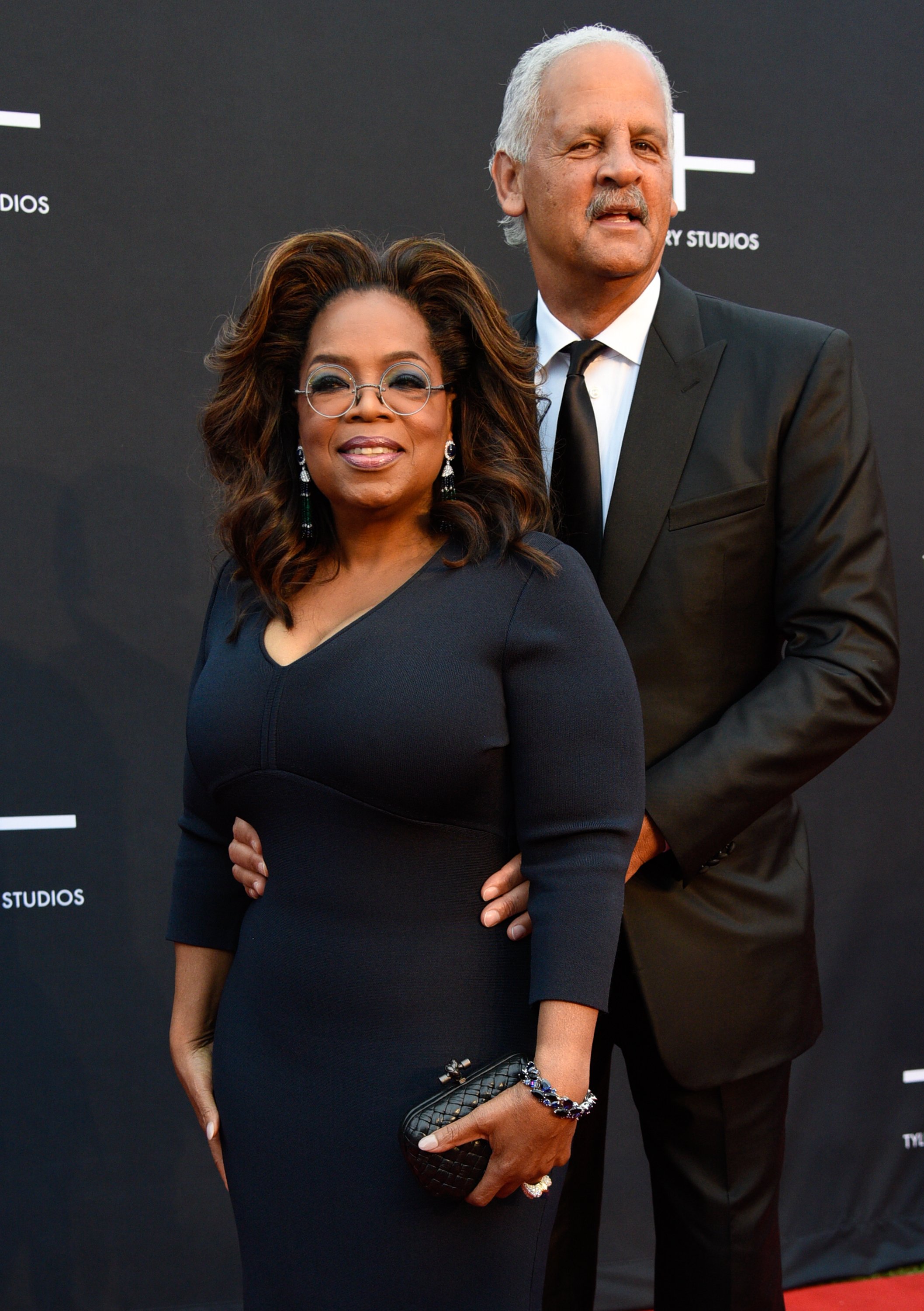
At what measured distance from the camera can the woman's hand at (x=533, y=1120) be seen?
1230 millimetres

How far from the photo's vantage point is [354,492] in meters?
1.37

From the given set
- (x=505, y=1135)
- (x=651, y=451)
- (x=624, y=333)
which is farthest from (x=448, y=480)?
(x=505, y=1135)

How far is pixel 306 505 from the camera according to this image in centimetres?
148

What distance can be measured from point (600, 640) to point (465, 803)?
Answer: 0.73 ft

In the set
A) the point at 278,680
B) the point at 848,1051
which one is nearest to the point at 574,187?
the point at 278,680

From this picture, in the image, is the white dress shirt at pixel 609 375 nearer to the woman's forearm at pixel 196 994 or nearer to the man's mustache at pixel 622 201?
the man's mustache at pixel 622 201

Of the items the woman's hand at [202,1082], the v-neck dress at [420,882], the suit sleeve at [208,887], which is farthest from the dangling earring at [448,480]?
the woman's hand at [202,1082]

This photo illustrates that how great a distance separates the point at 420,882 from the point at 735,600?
1.97ft

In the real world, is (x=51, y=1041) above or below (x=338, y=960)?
below

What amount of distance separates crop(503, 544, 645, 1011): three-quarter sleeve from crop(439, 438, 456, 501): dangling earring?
7.5 inches

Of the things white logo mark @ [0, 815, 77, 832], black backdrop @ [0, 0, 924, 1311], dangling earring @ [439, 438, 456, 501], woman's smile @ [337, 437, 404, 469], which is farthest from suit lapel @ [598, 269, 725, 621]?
white logo mark @ [0, 815, 77, 832]

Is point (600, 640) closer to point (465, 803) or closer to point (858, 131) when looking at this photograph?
point (465, 803)

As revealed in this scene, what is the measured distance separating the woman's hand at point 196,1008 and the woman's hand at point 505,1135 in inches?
17.0

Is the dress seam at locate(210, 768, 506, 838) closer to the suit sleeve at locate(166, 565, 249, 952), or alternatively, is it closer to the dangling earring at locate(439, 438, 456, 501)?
the suit sleeve at locate(166, 565, 249, 952)
